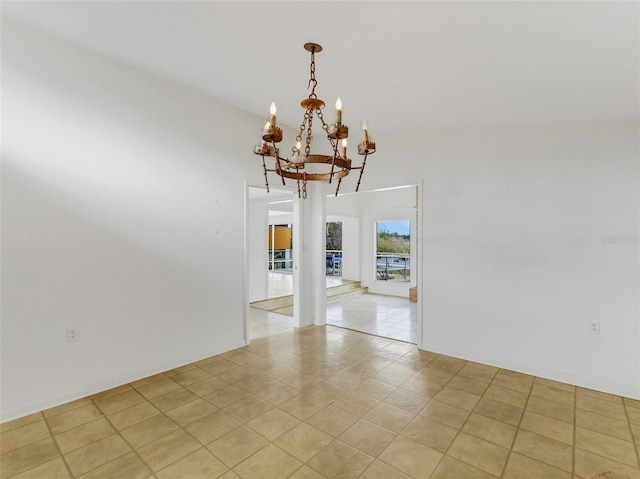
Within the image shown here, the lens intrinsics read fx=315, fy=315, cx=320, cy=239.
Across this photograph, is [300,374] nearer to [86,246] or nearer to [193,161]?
[86,246]

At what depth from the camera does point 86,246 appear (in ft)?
9.14

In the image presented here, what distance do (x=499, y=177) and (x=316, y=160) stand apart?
253cm

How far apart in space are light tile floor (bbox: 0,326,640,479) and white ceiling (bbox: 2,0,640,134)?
260cm

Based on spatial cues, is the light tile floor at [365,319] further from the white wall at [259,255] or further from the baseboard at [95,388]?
the baseboard at [95,388]

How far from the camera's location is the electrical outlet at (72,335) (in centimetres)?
269

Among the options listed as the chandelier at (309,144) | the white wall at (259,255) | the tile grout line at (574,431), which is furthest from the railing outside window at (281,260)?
the chandelier at (309,144)

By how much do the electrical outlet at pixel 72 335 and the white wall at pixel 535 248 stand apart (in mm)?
3638

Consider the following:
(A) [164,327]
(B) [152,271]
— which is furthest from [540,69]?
(A) [164,327]

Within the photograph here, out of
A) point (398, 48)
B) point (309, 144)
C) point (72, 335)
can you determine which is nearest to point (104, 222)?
point (72, 335)

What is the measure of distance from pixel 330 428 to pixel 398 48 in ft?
9.28

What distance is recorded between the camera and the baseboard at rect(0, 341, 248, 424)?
2443 millimetres

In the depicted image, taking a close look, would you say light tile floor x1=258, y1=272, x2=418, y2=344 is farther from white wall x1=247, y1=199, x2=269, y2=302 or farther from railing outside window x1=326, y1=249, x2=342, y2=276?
railing outside window x1=326, y1=249, x2=342, y2=276

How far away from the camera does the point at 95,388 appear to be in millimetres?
2822

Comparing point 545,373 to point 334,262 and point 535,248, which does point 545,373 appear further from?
point 334,262
